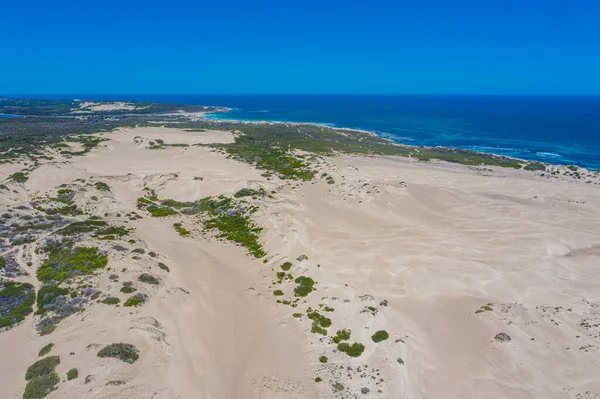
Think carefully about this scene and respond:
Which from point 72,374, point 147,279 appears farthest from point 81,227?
point 72,374

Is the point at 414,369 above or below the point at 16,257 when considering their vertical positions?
below

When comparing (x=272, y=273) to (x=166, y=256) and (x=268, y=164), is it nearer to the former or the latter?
(x=166, y=256)

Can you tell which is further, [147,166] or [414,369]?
[147,166]

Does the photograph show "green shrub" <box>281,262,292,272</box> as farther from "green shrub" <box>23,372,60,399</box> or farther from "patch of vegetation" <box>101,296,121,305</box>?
"green shrub" <box>23,372,60,399</box>

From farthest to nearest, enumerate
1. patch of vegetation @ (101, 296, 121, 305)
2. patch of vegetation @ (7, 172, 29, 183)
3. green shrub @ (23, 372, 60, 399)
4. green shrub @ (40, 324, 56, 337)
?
1. patch of vegetation @ (7, 172, 29, 183)
2. patch of vegetation @ (101, 296, 121, 305)
3. green shrub @ (40, 324, 56, 337)
4. green shrub @ (23, 372, 60, 399)

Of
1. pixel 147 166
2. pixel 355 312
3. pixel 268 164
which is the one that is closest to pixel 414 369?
pixel 355 312

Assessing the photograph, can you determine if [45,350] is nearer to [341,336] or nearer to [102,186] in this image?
[341,336]

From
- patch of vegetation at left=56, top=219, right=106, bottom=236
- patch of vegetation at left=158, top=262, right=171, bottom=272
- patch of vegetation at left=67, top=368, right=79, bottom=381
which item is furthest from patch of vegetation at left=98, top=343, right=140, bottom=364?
patch of vegetation at left=56, top=219, right=106, bottom=236
